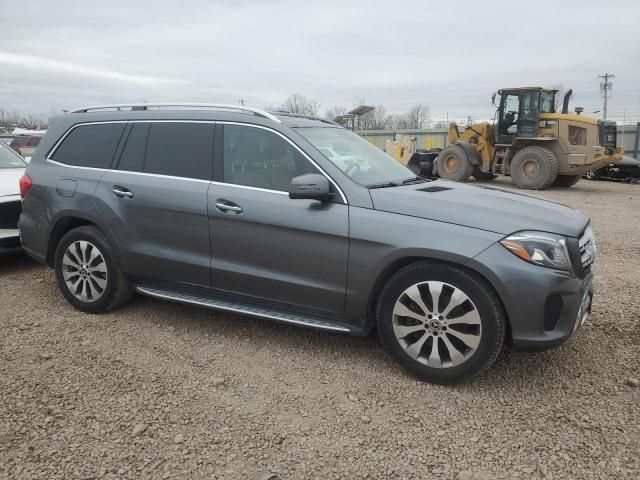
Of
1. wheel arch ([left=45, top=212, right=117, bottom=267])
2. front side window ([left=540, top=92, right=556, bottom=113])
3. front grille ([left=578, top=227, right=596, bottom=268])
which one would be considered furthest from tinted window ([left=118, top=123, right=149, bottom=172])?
front side window ([left=540, top=92, right=556, bottom=113])

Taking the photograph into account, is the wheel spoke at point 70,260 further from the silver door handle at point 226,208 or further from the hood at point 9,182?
the hood at point 9,182

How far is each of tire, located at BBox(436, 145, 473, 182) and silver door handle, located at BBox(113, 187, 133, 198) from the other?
14386 millimetres

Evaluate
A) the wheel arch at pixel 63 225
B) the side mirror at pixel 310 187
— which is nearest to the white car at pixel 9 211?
the wheel arch at pixel 63 225

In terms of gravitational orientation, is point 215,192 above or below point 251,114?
below

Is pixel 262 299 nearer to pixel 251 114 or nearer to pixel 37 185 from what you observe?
pixel 251 114

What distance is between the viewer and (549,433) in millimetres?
2838

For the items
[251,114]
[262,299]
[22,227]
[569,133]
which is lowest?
[262,299]

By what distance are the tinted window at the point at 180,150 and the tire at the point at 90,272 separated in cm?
77

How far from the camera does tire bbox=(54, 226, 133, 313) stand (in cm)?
431

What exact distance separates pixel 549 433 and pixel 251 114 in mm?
2906

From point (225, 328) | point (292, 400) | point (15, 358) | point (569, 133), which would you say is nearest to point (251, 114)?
point (225, 328)

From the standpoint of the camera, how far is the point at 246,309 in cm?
379

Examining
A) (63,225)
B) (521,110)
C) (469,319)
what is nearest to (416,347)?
(469,319)

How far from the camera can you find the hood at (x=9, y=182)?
234 inches
